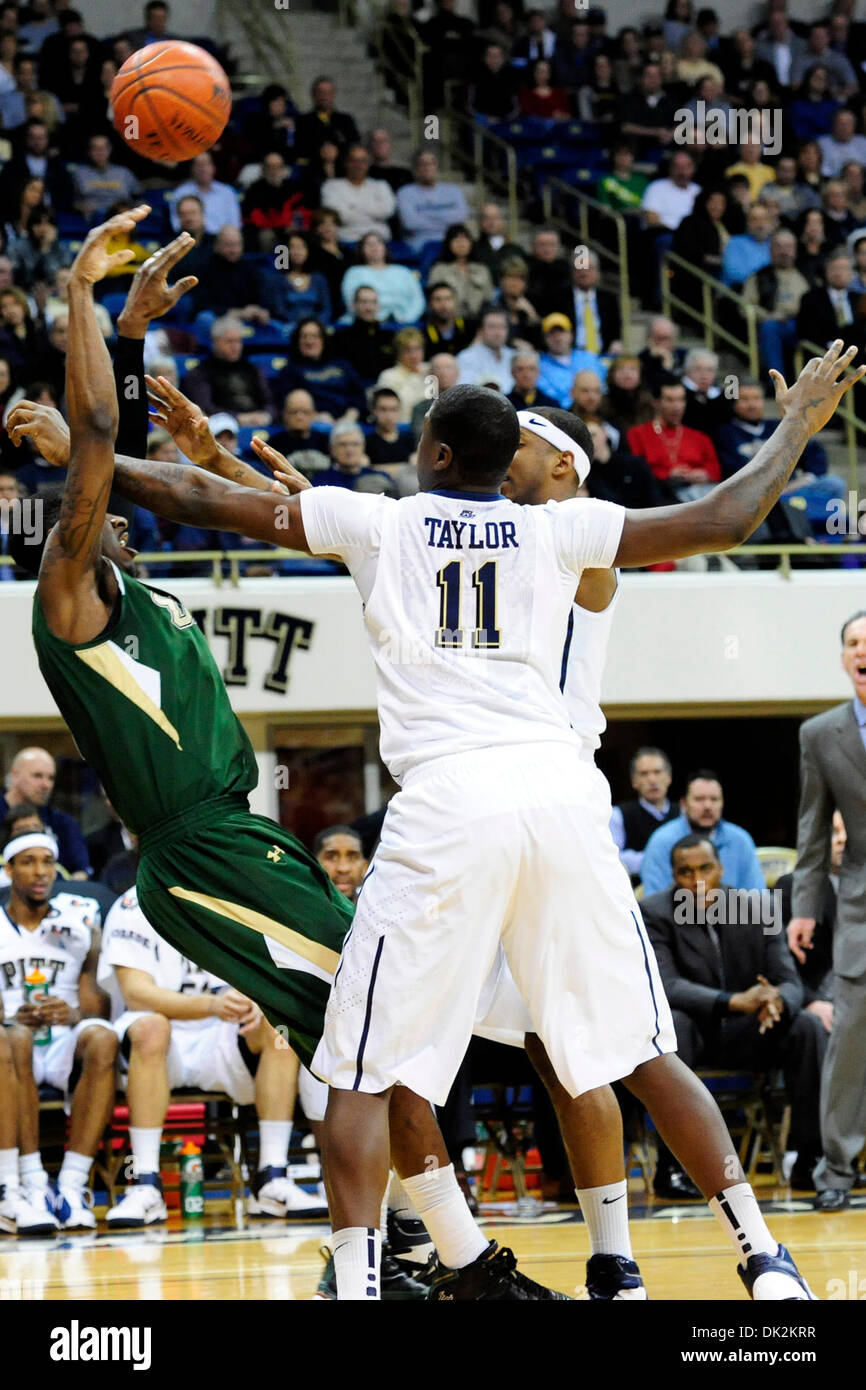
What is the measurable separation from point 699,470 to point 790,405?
884 centimetres

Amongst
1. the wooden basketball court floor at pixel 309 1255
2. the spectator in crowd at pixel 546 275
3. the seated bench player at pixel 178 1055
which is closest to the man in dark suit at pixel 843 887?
the wooden basketball court floor at pixel 309 1255

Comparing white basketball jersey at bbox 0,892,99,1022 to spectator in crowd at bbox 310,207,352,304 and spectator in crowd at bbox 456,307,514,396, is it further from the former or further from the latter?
spectator in crowd at bbox 310,207,352,304

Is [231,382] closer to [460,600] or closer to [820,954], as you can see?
[820,954]

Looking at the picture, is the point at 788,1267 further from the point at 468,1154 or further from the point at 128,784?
the point at 468,1154

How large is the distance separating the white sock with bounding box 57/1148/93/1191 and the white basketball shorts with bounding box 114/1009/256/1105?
0.50 metres

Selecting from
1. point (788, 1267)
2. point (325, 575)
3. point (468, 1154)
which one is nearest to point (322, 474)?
point (325, 575)

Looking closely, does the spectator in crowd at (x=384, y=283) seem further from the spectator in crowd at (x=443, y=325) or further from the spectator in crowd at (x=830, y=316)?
the spectator in crowd at (x=830, y=316)

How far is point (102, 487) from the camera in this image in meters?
4.34

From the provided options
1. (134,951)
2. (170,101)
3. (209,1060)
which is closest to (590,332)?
(134,951)

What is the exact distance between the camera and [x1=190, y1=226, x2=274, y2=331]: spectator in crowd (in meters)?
14.2

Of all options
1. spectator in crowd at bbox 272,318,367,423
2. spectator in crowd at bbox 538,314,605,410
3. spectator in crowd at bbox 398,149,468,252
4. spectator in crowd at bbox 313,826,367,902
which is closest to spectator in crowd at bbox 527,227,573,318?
spectator in crowd at bbox 538,314,605,410

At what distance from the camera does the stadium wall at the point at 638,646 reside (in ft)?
39.9

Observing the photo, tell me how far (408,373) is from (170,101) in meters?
7.47

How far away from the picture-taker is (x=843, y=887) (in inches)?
308
